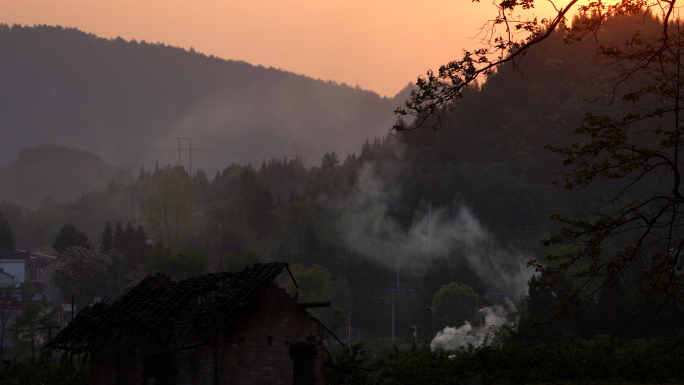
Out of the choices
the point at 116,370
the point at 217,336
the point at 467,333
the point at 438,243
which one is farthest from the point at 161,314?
the point at 438,243

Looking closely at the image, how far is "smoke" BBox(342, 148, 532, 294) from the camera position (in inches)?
6703

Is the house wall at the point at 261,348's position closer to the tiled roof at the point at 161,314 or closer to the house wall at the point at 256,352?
the house wall at the point at 256,352

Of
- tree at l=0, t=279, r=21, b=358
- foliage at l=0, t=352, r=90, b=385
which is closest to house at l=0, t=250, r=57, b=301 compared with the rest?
tree at l=0, t=279, r=21, b=358

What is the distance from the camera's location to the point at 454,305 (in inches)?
5664

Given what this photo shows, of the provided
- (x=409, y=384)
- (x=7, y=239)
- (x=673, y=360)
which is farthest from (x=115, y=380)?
(x=7, y=239)

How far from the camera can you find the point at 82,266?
164125 mm

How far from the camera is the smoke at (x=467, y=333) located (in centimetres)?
13175

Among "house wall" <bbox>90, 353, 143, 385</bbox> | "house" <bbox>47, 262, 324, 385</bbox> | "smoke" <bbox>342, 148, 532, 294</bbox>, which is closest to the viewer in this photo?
A: "house" <bbox>47, 262, 324, 385</bbox>

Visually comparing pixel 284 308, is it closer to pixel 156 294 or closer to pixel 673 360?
pixel 156 294

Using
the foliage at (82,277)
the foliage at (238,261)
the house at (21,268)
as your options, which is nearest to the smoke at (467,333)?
the foliage at (238,261)

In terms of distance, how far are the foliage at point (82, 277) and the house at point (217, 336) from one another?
438 feet

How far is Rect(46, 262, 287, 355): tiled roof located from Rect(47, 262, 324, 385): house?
37mm

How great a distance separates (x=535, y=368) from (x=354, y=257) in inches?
5520

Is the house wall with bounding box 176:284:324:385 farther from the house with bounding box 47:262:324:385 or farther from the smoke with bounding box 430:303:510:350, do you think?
the smoke with bounding box 430:303:510:350
